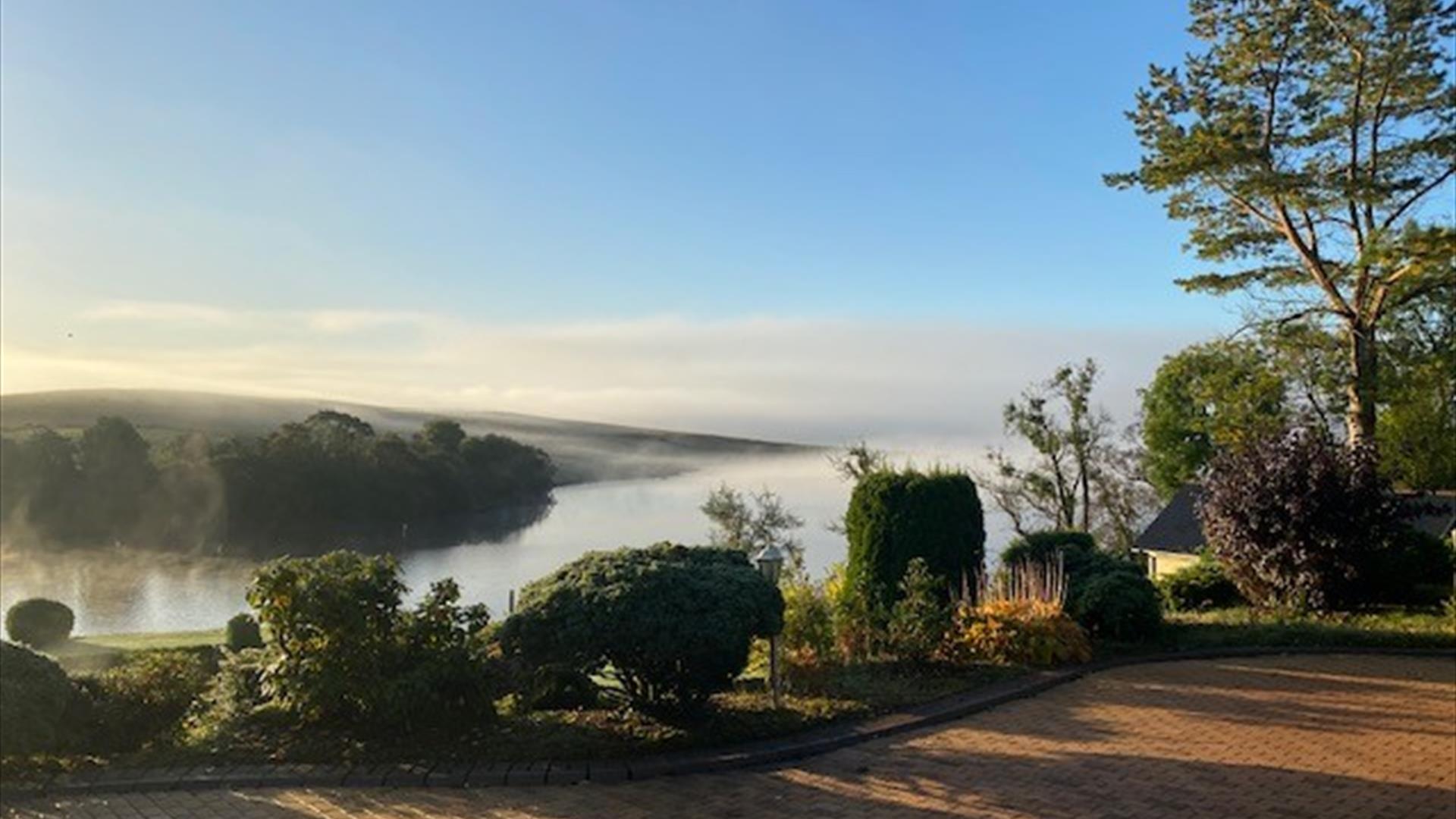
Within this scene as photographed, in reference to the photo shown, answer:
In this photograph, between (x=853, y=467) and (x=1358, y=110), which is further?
(x=853, y=467)

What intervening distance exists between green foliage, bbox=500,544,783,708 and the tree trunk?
1609 cm

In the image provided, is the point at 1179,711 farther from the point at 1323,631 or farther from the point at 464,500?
the point at 464,500

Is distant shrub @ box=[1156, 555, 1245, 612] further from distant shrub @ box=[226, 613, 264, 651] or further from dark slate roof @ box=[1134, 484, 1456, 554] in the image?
distant shrub @ box=[226, 613, 264, 651]

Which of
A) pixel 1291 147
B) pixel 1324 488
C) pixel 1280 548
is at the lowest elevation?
pixel 1280 548

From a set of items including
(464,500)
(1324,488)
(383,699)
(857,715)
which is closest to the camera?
(383,699)

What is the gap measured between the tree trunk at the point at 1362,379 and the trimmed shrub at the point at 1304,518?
248 inches

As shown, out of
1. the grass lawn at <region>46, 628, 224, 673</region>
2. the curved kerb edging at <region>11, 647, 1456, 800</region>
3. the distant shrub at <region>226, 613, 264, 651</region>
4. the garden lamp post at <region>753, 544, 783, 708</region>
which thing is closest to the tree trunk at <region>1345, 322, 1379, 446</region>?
the garden lamp post at <region>753, 544, 783, 708</region>

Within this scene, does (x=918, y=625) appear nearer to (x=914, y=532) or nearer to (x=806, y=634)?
(x=806, y=634)

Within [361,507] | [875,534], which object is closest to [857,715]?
[875,534]

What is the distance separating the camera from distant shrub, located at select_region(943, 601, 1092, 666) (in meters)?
8.72

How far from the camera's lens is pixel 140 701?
259 inches

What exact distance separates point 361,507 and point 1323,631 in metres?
16.1

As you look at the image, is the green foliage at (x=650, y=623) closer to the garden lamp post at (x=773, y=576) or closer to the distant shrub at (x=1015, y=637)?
the garden lamp post at (x=773, y=576)

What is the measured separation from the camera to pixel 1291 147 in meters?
18.4
